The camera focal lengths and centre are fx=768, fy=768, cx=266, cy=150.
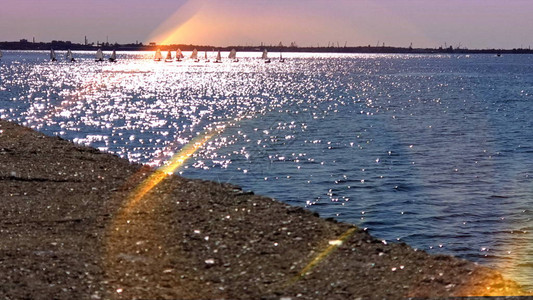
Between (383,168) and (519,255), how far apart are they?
50.5ft

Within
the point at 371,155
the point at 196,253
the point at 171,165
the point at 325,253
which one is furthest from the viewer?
the point at 371,155

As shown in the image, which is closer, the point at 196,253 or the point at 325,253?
the point at 196,253

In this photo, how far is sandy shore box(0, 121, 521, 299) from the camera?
1052 cm

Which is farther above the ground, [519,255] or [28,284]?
[28,284]

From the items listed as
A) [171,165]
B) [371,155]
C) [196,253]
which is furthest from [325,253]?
[371,155]

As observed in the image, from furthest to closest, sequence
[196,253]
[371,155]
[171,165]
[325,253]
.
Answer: [371,155] → [171,165] → [325,253] → [196,253]

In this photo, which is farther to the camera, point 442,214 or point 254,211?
point 442,214

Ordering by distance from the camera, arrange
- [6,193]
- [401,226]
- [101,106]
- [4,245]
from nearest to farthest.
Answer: [4,245], [6,193], [401,226], [101,106]

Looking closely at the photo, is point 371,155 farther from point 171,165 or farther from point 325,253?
point 325,253

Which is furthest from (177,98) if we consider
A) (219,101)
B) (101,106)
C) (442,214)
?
(442,214)

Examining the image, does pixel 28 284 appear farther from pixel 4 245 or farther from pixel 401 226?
pixel 401 226

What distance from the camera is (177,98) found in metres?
97.0

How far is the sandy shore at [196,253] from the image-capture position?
34.5 feet

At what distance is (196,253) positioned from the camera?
12203mm
